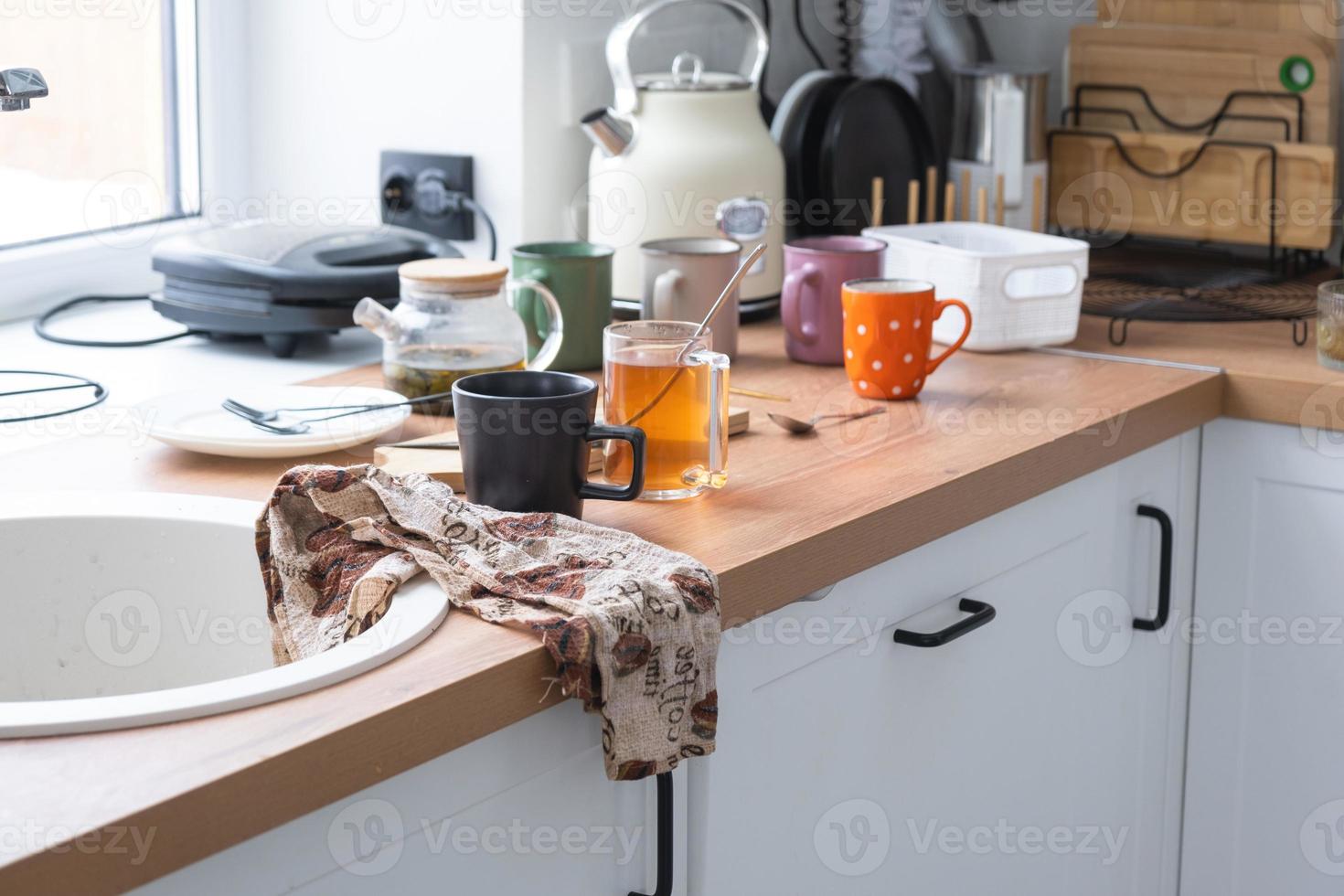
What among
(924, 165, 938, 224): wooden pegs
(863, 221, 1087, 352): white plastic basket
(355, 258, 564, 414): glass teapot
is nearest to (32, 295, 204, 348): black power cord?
(355, 258, 564, 414): glass teapot

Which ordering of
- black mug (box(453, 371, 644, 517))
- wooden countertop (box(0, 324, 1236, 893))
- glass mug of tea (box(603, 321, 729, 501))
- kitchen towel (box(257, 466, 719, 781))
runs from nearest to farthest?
1. wooden countertop (box(0, 324, 1236, 893))
2. kitchen towel (box(257, 466, 719, 781))
3. black mug (box(453, 371, 644, 517))
4. glass mug of tea (box(603, 321, 729, 501))

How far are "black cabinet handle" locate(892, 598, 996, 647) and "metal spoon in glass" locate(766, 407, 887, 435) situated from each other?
0.62 feet

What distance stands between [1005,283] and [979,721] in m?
0.46

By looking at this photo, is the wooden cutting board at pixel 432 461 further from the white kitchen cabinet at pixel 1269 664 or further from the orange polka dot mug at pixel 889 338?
the white kitchen cabinet at pixel 1269 664

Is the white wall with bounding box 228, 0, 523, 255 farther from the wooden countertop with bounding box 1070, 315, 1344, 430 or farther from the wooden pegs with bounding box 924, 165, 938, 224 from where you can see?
the wooden countertop with bounding box 1070, 315, 1344, 430

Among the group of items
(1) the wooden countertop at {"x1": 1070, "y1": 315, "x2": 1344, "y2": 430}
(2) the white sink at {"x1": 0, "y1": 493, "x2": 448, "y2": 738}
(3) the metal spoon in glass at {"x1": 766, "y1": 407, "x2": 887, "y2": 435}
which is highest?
(1) the wooden countertop at {"x1": 1070, "y1": 315, "x2": 1344, "y2": 430}

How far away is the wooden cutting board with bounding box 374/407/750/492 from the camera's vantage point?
40.5 inches

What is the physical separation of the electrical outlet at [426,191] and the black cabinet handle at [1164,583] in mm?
789

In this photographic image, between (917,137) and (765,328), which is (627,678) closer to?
(765,328)

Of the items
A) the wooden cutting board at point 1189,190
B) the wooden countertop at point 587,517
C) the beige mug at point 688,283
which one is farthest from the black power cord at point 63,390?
the wooden cutting board at point 1189,190

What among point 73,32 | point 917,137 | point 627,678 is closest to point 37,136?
point 73,32

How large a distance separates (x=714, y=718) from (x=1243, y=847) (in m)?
0.90

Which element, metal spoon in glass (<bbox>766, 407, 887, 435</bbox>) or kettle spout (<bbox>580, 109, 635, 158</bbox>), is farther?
kettle spout (<bbox>580, 109, 635, 158</bbox>)

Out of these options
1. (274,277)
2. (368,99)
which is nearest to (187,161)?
(368,99)
